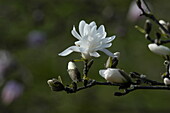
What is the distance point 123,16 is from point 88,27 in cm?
150

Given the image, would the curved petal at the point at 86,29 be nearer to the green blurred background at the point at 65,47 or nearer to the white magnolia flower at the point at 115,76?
the white magnolia flower at the point at 115,76

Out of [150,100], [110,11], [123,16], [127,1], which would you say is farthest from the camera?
[150,100]

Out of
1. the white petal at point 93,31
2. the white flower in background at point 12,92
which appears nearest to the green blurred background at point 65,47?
the white flower in background at point 12,92

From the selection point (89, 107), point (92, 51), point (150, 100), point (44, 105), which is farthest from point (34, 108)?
point (92, 51)

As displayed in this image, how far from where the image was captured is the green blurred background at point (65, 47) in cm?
214

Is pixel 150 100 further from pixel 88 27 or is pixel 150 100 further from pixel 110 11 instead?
pixel 88 27

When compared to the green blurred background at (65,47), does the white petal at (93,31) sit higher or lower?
higher

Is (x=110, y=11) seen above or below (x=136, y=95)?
above

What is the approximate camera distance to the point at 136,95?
9.21 ft

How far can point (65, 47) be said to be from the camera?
2.65 m

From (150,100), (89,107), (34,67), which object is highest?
(34,67)

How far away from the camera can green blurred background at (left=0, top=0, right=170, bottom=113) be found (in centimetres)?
214

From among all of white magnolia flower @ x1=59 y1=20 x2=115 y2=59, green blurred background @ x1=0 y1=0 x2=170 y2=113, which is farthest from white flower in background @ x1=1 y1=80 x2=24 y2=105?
white magnolia flower @ x1=59 y1=20 x2=115 y2=59

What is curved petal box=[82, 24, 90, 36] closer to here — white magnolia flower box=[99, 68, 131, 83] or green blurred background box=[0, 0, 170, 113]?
white magnolia flower box=[99, 68, 131, 83]
